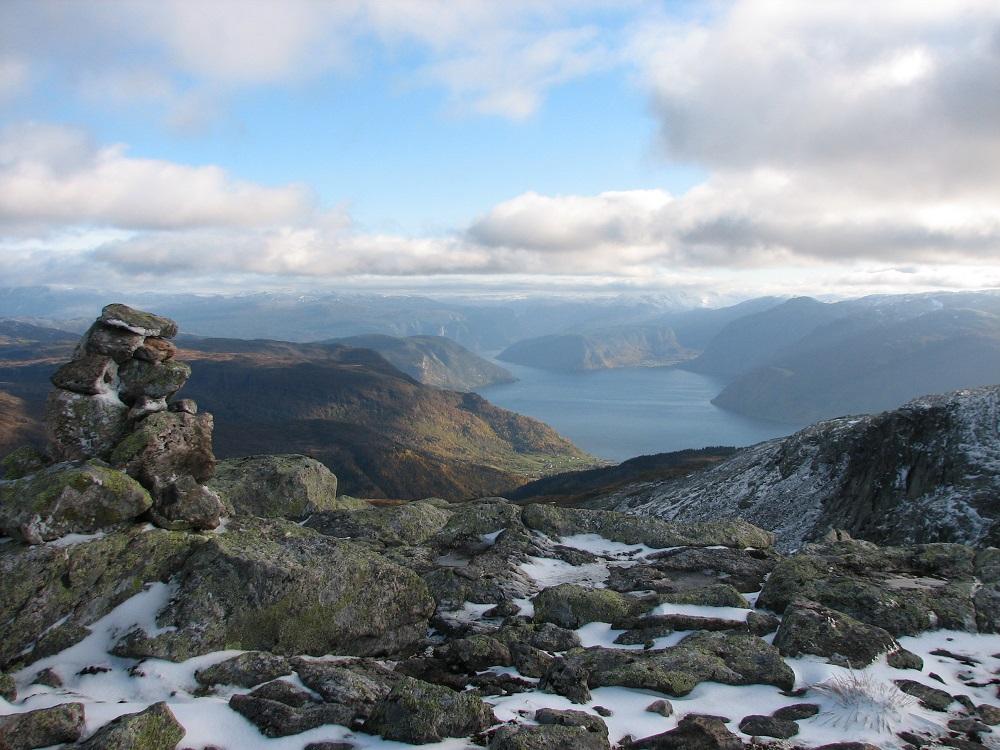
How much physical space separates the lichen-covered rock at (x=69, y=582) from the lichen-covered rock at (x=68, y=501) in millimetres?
515

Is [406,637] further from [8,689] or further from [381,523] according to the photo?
[381,523]

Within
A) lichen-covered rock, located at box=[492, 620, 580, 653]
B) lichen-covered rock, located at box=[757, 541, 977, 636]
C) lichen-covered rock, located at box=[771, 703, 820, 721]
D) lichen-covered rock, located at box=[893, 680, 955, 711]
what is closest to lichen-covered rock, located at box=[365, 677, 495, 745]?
lichen-covered rock, located at box=[492, 620, 580, 653]

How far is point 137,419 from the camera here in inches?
754

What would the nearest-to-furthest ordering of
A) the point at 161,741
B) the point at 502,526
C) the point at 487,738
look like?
the point at 161,741
the point at 487,738
the point at 502,526

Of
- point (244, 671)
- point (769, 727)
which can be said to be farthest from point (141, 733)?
point (769, 727)

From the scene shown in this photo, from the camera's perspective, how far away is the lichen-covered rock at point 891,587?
15.5 m

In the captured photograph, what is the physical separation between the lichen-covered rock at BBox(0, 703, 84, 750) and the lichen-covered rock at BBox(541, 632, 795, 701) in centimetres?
822

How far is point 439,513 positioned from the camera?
34.9 m

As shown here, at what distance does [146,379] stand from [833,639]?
2168cm

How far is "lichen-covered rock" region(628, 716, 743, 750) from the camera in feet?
31.1

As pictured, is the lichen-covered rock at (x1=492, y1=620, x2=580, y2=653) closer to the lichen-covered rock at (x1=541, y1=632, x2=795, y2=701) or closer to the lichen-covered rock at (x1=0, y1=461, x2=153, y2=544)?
the lichen-covered rock at (x1=541, y1=632, x2=795, y2=701)

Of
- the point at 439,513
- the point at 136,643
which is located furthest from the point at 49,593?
the point at 439,513

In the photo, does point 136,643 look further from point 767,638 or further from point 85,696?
point 767,638

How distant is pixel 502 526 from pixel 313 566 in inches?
487
